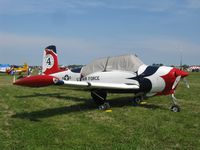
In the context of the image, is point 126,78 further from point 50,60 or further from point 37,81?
point 50,60

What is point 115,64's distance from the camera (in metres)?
11.6

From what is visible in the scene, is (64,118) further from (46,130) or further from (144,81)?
(144,81)

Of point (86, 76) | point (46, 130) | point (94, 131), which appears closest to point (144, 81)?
point (86, 76)

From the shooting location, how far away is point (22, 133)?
688 centimetres

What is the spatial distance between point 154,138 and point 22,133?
10.3 ft

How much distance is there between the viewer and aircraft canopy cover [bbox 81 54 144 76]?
11.1 m

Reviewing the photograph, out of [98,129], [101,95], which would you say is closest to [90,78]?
[101,95]

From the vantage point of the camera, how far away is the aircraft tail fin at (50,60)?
48.8 feet

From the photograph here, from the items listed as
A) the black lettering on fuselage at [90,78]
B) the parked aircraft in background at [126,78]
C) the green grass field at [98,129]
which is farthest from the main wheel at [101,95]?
the green grass field at [98,129]

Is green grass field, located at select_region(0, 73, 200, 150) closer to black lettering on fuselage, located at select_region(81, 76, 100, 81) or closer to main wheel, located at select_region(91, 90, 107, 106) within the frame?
main wheel, located at select_region(91, 90, 107, 106)

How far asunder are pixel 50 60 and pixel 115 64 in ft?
15.3

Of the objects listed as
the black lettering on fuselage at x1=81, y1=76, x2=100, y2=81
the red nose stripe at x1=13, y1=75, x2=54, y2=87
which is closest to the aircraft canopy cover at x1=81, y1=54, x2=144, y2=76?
the black lettering on fuselage at x1=81, y1=76, x2=100, y2=81

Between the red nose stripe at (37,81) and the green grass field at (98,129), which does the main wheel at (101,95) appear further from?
the red nose stripe at (37,81)

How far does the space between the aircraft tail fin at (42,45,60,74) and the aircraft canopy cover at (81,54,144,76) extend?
9.48ft
